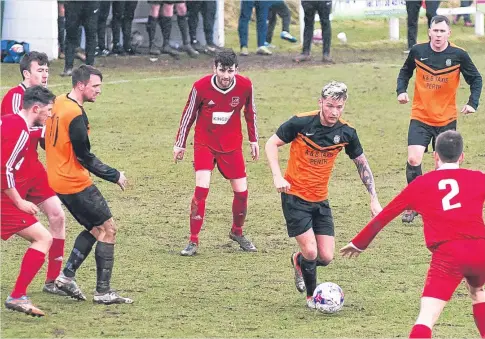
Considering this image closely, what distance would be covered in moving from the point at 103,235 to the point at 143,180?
5759mm

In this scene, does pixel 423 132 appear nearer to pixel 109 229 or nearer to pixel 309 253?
pixel 309 253

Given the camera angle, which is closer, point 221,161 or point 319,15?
point 221,161

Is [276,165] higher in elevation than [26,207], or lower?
higher

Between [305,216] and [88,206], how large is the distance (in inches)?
73.1

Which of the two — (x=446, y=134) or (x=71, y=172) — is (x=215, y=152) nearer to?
(x=71, y=172)

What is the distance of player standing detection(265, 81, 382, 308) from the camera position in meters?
9.66

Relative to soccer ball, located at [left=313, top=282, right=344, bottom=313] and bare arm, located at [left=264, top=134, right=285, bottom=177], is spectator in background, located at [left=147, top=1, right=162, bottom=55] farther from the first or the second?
soccer ball, located at [left=313, top=282, right=344, bottom=313]

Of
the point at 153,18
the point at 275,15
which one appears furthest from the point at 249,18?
the point at 275,15

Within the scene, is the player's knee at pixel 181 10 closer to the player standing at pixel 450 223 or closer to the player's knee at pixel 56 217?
the player's knee at pixel 56 217

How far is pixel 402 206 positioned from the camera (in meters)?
7.98

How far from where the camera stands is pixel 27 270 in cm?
909

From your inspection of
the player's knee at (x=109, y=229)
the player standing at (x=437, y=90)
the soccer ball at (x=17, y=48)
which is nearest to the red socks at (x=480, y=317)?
the player's knee at (x=109, y=229)

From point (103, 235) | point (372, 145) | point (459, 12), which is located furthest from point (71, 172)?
point (459, 12)

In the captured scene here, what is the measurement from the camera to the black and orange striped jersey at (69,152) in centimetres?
939
